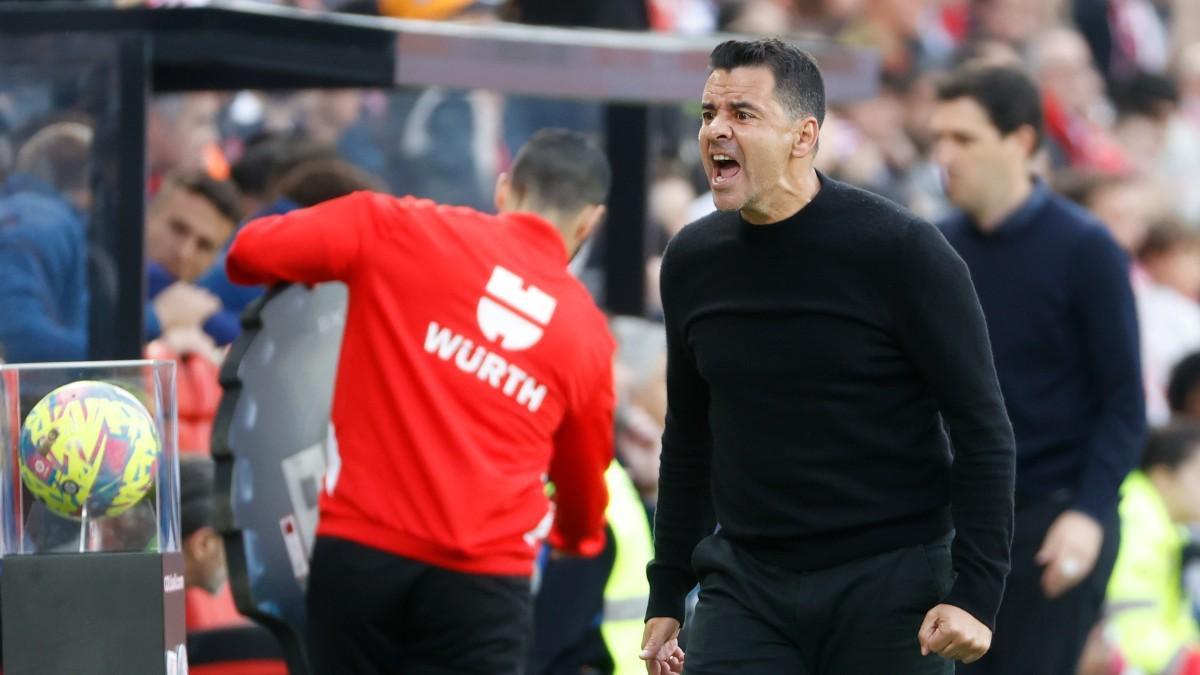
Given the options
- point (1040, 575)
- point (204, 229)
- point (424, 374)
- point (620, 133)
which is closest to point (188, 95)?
point (204, 229)

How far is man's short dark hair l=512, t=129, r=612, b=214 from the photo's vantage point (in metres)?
6.41

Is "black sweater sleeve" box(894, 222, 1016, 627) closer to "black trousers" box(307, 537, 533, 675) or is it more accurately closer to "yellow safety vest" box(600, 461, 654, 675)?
"black trousers" box(307, 537, 533, 675)

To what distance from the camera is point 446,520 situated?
5.97m

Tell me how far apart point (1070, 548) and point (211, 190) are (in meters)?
3.56

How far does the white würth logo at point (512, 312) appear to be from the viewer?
6043mm

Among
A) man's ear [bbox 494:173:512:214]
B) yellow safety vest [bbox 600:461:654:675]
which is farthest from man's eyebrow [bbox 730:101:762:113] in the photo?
yellow safety vest [bbox 600:461:654:675]

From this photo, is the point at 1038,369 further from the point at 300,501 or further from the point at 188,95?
the point at 188,95

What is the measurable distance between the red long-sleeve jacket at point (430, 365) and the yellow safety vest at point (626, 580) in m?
1.84

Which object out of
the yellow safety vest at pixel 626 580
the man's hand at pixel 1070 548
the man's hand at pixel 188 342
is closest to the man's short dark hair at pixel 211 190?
the man's hand at pixel 188 342

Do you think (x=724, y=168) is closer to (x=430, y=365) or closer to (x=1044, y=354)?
(x=430, y=365)

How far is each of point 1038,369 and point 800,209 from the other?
219 cm

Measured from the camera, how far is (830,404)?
4656mm

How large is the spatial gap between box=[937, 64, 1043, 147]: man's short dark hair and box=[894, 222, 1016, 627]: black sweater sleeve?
2265 millimetres

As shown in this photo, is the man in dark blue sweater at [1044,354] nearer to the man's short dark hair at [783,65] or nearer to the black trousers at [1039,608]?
the black trousers at [1039,608]
